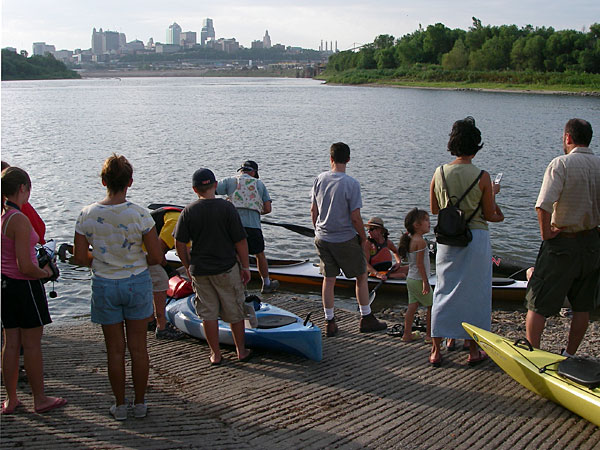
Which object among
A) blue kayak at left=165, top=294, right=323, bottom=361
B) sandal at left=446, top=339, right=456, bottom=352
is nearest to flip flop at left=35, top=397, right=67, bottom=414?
blue kayak at left=165, top=294, right=323, bottom=361

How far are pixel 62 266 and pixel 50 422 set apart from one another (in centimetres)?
846

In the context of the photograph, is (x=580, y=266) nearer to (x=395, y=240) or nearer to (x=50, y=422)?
(x=50, y=422)

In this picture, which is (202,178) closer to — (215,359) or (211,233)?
(211,233)

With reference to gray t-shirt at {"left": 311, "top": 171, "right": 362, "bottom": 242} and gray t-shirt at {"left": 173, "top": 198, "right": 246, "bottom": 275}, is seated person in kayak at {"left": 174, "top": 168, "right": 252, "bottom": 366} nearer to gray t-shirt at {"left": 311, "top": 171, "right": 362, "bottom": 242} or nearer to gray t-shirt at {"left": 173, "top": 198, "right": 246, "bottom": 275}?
gray t-shirt at {"left": 173, "top": 198, "right": 246, "bottom": 275}

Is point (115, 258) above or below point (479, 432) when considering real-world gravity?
above

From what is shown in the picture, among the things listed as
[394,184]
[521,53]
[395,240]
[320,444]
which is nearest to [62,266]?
[395,240]

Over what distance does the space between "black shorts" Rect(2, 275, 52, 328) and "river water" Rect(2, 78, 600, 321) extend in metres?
5.68

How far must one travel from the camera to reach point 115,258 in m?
4.68

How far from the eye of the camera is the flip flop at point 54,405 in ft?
16.3

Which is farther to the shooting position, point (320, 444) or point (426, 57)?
point (426, 57)

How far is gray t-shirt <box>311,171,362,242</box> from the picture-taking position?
6.46 metres

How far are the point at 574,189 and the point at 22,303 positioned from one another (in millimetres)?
4615

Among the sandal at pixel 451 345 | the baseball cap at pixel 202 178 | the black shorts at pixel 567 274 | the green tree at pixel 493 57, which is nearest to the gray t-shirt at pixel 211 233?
the baseball cap at pixel 202 178

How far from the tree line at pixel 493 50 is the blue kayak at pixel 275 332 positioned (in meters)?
97.4
